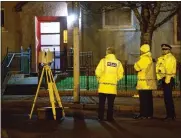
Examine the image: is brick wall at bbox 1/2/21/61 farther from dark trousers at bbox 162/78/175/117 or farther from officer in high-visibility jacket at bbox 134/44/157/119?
dark trousers at bbox 162/78/175/117

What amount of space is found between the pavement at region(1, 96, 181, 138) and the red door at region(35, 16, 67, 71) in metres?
7.94

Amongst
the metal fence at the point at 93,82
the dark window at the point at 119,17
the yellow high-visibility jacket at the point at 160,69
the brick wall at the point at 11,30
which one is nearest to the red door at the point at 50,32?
the brick wall at the point at 11,30

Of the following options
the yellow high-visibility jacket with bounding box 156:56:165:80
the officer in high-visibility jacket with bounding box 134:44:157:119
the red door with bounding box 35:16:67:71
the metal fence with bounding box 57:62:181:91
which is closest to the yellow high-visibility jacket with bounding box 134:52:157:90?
the officer in high-visibility jacket with bounding box 134:44:157:119

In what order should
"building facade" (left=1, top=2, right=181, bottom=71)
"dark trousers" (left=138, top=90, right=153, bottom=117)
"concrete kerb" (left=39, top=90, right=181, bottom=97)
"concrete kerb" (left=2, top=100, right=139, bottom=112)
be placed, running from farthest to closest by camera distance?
"building facade" (left=1, top=2, right=181, bottom=71)
"concrete kerb" (left=39, top=90, right=181, bottom=97)
"concrete kerb" (left=2, top=100, right=139, bottom=112)
"dark trousers" (left=138, top=90, right=153, bottom=117)

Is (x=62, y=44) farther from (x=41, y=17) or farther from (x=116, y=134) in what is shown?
(x=116, y=134)

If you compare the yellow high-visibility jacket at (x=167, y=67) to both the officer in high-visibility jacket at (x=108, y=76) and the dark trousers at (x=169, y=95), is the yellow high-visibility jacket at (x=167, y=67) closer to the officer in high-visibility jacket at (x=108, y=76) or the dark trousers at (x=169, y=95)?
the dark trousers at (x=169, y=95)

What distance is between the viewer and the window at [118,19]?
22.1 metres

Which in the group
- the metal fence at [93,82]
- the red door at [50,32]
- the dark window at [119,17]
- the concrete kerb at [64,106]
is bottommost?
the concrete kerb at [64,106]

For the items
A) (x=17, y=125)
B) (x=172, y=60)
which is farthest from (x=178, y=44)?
(x=17, y=125)

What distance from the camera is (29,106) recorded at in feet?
49.0

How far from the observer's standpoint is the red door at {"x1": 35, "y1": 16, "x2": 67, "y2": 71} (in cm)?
2267

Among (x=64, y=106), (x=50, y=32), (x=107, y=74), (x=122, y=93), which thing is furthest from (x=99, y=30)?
(x=107, y=74)

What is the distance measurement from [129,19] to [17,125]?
1223cm

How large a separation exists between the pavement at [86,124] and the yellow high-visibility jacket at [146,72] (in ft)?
2.89
